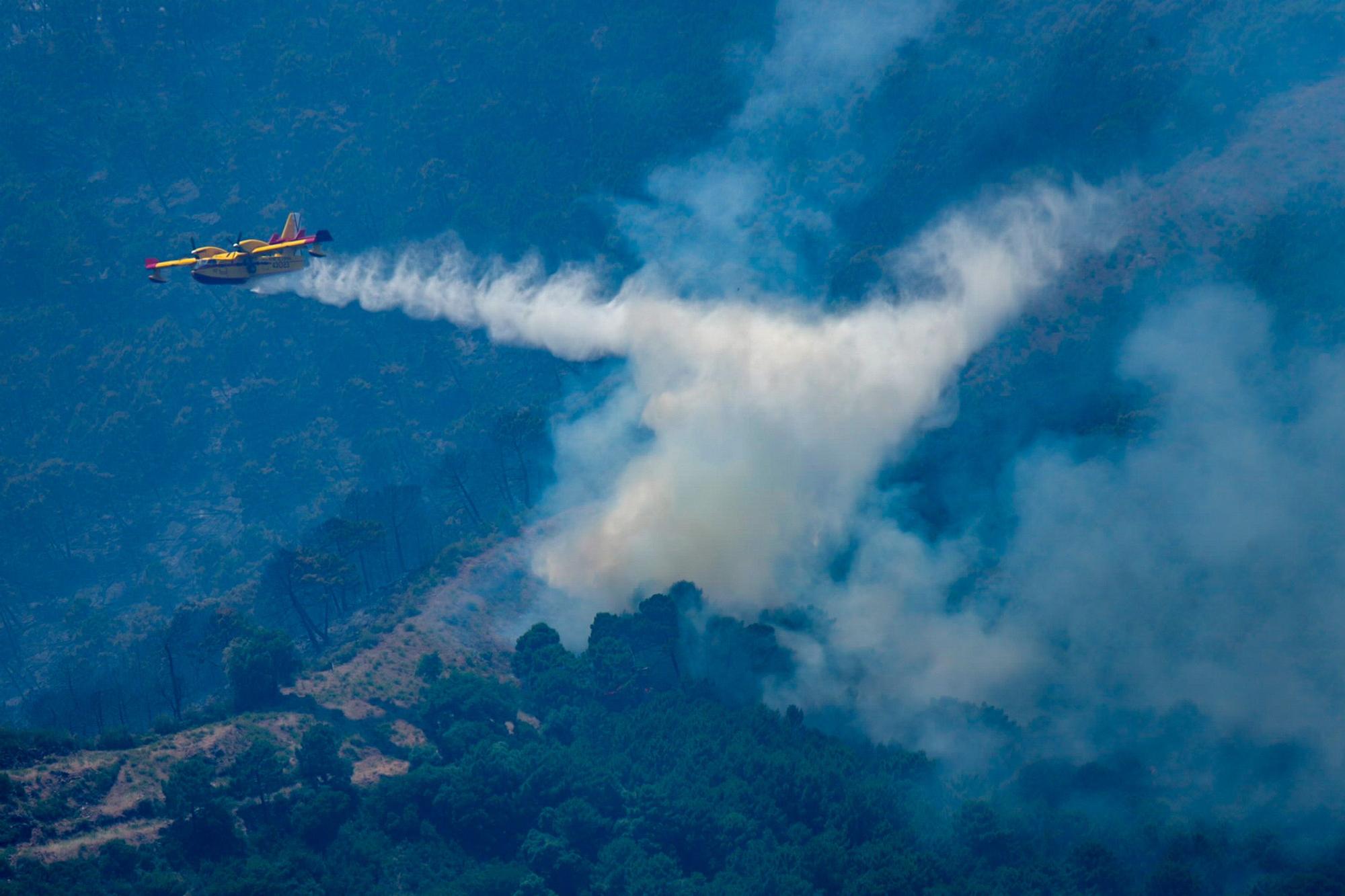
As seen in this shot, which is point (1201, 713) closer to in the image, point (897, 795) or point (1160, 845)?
point (1160, 845)

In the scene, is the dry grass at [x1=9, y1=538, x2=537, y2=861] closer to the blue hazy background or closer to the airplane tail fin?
the blue hazy background

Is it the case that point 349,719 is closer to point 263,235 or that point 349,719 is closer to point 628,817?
point 628,817

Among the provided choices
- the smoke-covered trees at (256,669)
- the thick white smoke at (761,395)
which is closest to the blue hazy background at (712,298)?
the thick white smoke at (761,395)

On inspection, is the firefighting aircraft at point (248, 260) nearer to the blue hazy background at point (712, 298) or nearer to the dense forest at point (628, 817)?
the blue hazy background at point (712, 298)

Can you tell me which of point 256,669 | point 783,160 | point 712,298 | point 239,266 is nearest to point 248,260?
point 239,266

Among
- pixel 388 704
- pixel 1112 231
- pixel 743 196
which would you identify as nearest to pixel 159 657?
pixel 388 704

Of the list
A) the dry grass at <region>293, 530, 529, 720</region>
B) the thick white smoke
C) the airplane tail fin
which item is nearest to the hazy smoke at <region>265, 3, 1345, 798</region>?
the thick white smoke
